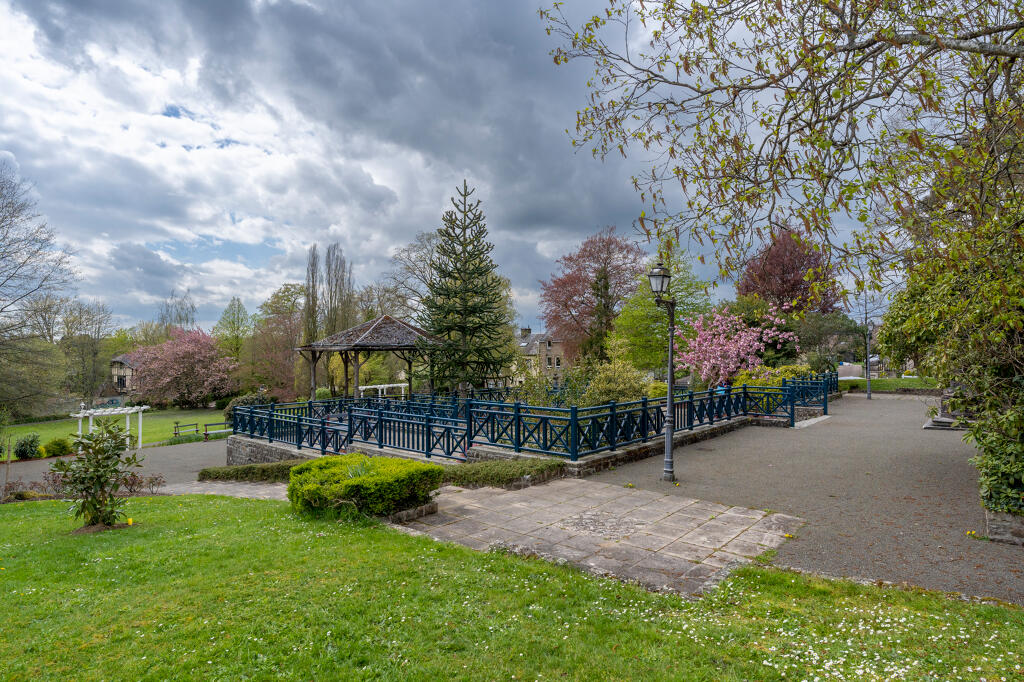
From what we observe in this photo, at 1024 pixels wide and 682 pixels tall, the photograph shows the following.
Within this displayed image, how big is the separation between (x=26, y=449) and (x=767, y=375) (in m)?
33.0

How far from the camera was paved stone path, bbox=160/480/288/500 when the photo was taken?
1075 cm

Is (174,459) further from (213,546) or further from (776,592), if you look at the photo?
(776,592)

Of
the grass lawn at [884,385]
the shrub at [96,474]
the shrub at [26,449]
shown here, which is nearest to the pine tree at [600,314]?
the grass lawn at [884,385]

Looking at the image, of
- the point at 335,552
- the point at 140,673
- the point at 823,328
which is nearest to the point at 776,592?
the point at 335,552

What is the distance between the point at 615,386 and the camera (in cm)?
1421

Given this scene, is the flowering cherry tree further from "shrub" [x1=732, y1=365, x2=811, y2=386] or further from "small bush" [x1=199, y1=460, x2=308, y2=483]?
"small bush" [x1=199, y1=460, x2=308, y2=483]

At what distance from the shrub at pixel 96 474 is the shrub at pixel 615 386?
33.9 feet

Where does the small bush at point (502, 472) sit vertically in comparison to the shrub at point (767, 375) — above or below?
below

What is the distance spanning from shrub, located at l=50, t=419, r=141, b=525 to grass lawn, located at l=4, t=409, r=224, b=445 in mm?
23720

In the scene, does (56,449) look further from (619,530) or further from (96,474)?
(619,530)

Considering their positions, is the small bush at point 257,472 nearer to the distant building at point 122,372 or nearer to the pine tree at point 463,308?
the pine tree at point 463,308

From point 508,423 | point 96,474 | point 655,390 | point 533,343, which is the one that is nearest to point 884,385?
point 655,390

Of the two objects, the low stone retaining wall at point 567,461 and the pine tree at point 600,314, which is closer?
the low stone retaining wall at point 567,461

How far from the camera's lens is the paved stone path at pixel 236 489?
10.7m
